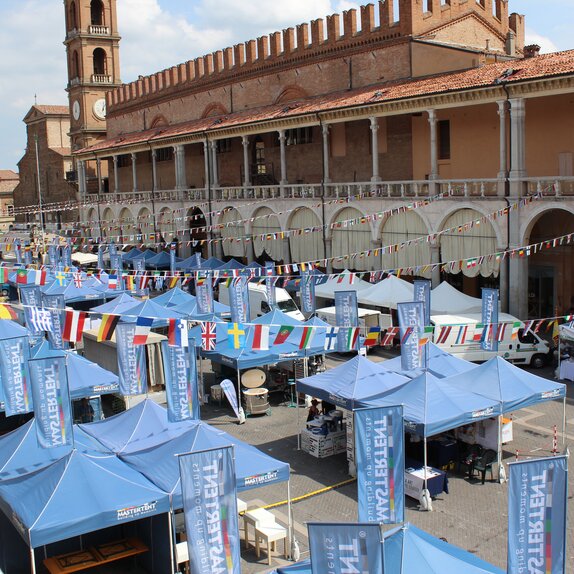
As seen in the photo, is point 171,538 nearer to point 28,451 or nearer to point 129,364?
point 28,451

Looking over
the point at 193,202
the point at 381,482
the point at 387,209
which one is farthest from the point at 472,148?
the point at 381,482

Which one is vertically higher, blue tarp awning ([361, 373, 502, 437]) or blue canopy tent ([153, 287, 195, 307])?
blue canopy tent ([153, 287, 195, 307])

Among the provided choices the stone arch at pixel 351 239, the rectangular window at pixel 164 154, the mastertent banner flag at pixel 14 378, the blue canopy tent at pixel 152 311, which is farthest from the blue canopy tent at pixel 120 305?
the rectangular window at pixel 164 154

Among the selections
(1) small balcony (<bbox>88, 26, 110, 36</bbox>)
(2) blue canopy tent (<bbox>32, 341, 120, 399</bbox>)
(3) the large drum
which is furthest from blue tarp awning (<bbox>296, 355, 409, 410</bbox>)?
(1) small balcony (<bbox>88, 26, 110, 36</bbox>)

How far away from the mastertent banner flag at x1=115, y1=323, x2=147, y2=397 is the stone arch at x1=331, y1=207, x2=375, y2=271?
17140 millimetres

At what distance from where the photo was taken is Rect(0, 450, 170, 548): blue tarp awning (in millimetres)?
11695

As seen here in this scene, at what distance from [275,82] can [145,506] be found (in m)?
38.9

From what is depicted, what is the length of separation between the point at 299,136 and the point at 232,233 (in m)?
6.57

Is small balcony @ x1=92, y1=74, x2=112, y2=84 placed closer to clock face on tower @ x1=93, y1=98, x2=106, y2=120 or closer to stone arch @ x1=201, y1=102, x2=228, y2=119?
clock face on tower @ x1=93, y1=98, x2=106, y2=120

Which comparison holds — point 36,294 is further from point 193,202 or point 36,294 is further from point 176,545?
point 193,202

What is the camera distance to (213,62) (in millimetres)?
54375

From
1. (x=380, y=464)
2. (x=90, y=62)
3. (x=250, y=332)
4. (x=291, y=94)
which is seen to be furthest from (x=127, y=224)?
(x=380, y=464)

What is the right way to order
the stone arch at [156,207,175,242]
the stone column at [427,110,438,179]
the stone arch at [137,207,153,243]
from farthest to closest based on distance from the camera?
the stone arch at [137,207,153,243]
the stone arch at [156,207,175,242]
the stone column at [427,110,438,179]

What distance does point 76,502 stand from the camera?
12109mm
